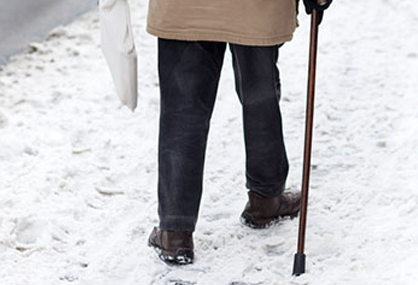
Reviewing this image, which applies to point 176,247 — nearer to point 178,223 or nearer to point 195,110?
point 178,223

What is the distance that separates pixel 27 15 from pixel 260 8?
3.97 m

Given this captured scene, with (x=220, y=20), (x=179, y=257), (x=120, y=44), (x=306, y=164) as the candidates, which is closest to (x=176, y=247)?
(x=179, y=257)

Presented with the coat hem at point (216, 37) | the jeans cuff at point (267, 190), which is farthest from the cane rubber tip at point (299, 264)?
the coat hem at point (216, 37)

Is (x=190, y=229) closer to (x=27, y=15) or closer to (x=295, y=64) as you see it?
(x=295, y=64)

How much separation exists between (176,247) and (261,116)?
66 cm

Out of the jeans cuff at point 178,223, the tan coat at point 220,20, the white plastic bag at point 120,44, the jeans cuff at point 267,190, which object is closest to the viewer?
the tan coat at point 220,20

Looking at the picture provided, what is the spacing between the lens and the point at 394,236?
12.9 feet

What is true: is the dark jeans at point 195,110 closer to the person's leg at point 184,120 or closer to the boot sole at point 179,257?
the person's leg at point 184,120

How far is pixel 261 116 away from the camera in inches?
153

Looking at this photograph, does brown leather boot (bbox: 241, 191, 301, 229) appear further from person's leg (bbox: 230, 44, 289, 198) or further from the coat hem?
the coat hem

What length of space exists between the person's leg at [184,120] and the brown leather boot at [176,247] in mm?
29

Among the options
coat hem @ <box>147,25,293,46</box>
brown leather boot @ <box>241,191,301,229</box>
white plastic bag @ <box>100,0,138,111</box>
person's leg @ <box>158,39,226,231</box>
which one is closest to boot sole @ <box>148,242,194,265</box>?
person's leg @ <box>158,39,226,231</box>

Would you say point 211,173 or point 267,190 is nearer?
point 267,190

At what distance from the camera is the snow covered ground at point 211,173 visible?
3869 millimetres
